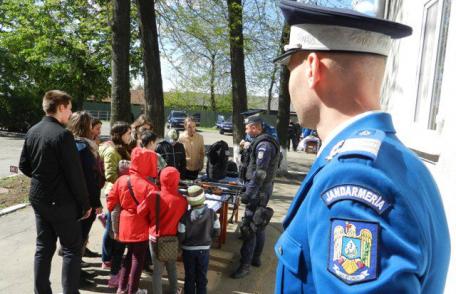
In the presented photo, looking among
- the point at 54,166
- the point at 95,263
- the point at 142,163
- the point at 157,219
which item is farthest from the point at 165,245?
the point at 95,263

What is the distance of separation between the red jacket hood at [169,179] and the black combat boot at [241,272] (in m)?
1.64

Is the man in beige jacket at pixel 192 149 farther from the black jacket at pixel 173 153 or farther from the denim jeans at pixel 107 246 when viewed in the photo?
the denim jeans at pixel 107 246

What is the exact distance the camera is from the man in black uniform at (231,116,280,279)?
4984 millimetres

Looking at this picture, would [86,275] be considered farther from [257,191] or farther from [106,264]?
[257,191]

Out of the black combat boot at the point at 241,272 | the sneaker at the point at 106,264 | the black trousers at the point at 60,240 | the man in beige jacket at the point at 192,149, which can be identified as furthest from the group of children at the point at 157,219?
the man in beige jacket at the point at 192,149

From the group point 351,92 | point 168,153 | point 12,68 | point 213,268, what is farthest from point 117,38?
point 12,68

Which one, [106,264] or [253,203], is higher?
[253,203]

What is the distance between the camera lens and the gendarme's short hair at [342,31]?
1.17m

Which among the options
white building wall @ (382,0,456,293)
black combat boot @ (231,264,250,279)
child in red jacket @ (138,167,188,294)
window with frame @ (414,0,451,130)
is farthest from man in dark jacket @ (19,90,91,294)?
window with frame @ (414,0,451,130)

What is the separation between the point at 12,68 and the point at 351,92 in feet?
84.5

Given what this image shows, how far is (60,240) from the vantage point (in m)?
3.76

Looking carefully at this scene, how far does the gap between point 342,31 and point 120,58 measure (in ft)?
25.6

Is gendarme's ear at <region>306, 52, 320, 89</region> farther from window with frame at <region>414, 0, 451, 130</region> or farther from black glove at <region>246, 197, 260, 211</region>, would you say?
black glove at <region>246, 197, 260, 211</region>

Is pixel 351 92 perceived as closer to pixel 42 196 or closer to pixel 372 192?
pixel 372 192
